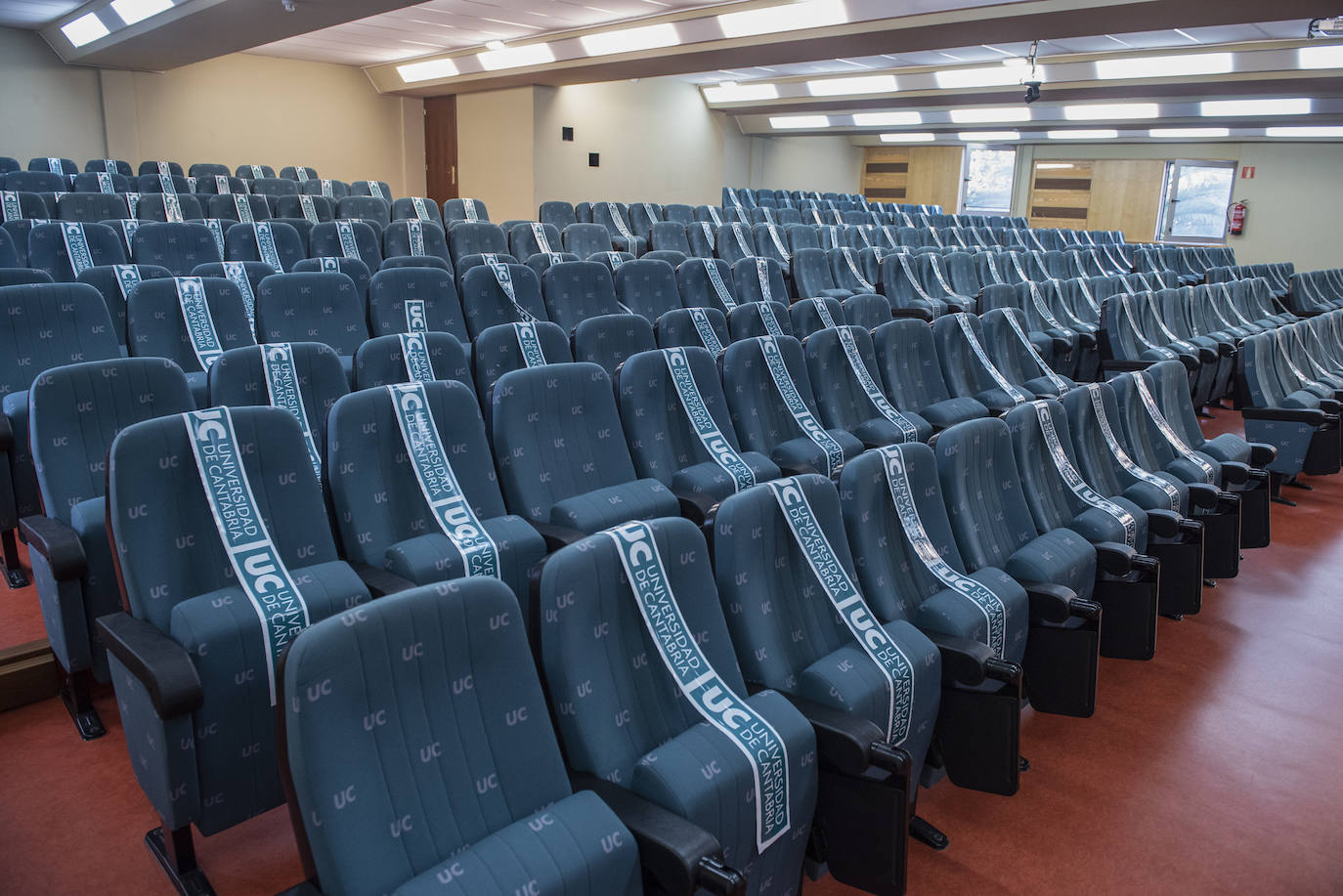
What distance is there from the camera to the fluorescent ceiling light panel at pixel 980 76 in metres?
11.8

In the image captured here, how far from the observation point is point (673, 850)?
1312mm

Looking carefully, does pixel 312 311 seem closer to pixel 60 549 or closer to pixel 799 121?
pixel 60 549

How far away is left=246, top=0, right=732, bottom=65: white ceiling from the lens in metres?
9.50

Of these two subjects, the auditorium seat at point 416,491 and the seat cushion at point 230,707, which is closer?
the seat cushion at point 230,707

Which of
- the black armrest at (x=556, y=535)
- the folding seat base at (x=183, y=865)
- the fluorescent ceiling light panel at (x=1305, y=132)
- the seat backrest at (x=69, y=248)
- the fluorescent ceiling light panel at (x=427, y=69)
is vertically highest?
the fluorescent ceiling light panel at (x=427, y=69)

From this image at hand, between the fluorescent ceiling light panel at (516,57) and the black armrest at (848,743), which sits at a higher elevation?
the fluorescent ceiling light panel at (516,57)

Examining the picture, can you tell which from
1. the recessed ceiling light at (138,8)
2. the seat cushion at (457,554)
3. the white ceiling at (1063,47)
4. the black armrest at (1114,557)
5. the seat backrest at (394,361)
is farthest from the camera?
the white ceiling at (1063,47)

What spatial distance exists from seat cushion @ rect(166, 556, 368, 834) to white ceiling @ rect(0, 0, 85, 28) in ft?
36.8

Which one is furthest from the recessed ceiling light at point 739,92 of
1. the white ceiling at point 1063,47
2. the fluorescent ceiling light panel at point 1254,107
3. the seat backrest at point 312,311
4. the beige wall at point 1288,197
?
the seat backrest at point 312,311

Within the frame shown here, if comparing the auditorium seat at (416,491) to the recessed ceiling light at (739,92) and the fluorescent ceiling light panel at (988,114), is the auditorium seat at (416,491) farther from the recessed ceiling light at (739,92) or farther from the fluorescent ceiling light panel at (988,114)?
the fluorescent ceiling light panel at (988,114)

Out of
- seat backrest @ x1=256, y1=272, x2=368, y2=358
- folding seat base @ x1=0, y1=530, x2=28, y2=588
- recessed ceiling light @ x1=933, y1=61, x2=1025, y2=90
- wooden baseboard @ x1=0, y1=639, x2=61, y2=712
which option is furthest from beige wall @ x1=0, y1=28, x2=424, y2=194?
wooden baseboard @ x1=0, y1=639, x2=61, y2=712

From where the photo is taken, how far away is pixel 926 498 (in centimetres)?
249

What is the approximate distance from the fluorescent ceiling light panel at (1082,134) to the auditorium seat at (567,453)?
16518 millimetres

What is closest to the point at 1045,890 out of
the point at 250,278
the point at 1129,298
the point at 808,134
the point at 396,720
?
the point at 396,720
